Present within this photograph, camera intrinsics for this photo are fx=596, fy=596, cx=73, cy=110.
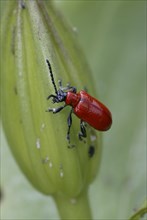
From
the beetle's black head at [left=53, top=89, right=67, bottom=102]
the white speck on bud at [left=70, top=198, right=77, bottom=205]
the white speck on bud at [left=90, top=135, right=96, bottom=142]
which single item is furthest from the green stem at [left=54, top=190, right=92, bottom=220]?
the beetle's black head at [left=53, top=89, right=67, bottom=102]

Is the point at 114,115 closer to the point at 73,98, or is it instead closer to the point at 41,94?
the point at 73,98

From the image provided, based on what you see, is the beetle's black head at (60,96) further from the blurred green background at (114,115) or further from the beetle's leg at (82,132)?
the blurred green background at (114,115)

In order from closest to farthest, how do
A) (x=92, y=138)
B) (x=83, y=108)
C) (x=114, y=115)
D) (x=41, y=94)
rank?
(x=41, y=94) → (x=92, y=138) → (x=83, y=108) → (x=114, y=115)

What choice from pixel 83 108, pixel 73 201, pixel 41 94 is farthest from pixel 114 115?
pixel 41 94

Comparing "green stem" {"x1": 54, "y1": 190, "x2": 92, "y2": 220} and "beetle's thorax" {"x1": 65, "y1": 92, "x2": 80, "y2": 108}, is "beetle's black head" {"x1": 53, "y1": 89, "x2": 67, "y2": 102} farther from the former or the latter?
"green stem" {"x1": 54, "y1": 190, "x2": 92, "y2": 220}

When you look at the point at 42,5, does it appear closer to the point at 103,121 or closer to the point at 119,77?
the point at 103,121

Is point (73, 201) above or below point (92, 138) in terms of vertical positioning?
below

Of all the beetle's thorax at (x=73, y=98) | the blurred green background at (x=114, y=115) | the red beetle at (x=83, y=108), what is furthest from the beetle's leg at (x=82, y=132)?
the blurred green background at (x=114, y=115)
